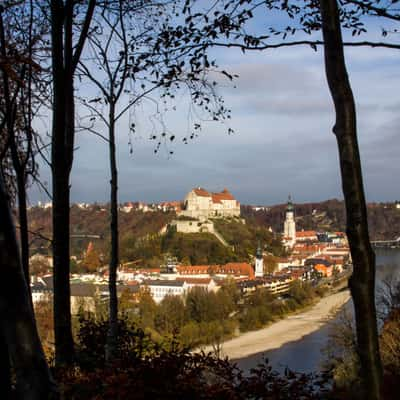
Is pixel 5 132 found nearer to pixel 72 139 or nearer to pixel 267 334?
pixel 72 139

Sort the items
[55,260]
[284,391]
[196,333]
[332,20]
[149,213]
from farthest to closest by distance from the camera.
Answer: [149,213]
[196,333]
[55,260]
[284,391]
[332,20]

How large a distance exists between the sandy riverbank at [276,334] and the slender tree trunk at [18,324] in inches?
561

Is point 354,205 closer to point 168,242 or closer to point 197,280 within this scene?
point 197,280

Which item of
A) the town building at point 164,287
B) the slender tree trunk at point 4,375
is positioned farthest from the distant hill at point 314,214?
the slender tree trunk at point 4,375

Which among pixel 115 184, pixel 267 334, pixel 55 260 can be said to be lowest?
pixel 267 334

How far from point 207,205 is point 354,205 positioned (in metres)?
57.3

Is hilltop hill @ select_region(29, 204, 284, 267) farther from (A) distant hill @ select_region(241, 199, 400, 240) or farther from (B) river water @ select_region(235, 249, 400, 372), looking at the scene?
(B) river water @ select_region(235, 249, 400, 372)

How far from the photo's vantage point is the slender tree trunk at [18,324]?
1.53 m

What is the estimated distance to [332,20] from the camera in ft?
5.84

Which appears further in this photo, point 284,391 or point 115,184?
point 115,184

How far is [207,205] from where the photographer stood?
193ft

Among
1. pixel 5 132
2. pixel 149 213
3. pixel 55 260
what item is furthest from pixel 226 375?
pixel 149 213

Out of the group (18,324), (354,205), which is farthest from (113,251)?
(354,205)

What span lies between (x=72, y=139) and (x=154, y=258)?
4254cm
